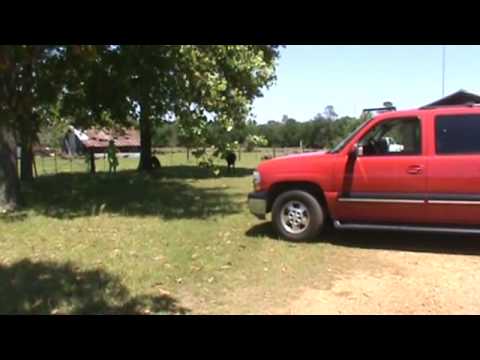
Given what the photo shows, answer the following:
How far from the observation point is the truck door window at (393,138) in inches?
294

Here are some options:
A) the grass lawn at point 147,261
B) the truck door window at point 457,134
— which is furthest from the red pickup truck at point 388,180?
the grass lawn at point 147,261

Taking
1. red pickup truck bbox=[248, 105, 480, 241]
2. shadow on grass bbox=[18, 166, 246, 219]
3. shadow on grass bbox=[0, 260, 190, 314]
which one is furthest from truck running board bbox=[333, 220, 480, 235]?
shadow on grass bbox=[18, 166, 246, 219]

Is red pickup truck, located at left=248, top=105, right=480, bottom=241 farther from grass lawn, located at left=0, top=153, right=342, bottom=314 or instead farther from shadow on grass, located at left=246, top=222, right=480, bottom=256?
grass lawn, located at left=0, top=153, right=342, bottom=314

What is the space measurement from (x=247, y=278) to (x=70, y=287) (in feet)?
6.38

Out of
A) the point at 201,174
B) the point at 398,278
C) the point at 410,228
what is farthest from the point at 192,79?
the point at 201,174

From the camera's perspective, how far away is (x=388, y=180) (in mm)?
7484

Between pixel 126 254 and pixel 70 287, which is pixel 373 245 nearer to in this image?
pixel 126 254

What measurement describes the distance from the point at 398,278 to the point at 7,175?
9.29m

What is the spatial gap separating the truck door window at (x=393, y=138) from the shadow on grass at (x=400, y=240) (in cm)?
138

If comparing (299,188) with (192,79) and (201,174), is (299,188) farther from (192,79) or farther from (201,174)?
(201,174)

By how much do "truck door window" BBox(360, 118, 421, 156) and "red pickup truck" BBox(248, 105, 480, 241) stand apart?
0.01 meters

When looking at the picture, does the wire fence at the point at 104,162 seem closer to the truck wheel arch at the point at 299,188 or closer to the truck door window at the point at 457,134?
the truck wheel arch at the point at 299,188

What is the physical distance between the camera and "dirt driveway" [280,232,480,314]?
16.8ft
